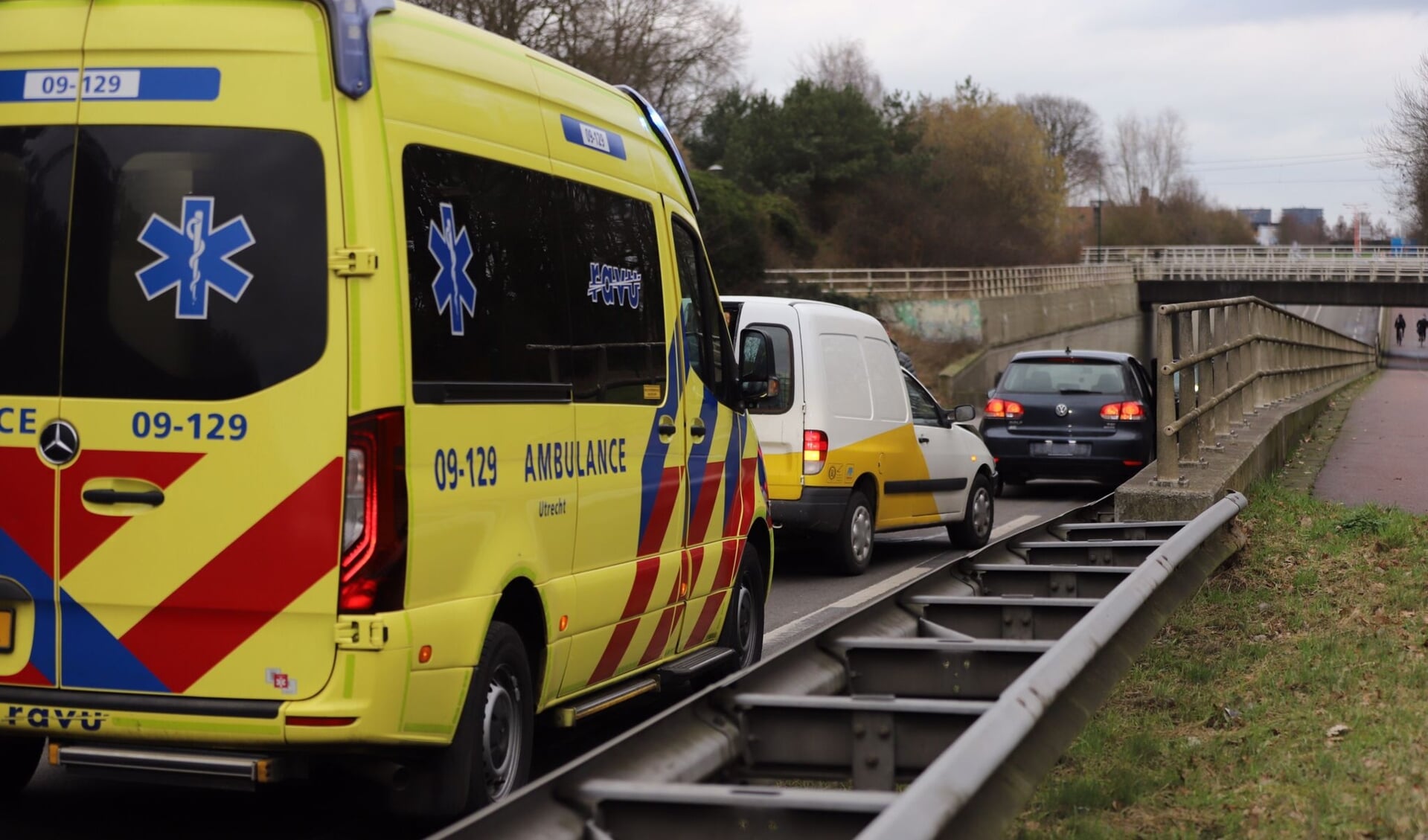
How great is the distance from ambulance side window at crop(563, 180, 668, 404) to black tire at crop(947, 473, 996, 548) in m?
7.96

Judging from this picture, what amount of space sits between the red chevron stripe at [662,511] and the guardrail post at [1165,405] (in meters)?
4.66

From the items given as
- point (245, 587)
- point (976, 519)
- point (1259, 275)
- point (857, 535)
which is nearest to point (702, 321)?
point (245, 587)

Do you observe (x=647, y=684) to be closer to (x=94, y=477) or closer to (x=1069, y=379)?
(x=94, y=477)

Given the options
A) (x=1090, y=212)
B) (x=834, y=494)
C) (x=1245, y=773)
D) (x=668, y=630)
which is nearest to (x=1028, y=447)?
(x=834, y=494)

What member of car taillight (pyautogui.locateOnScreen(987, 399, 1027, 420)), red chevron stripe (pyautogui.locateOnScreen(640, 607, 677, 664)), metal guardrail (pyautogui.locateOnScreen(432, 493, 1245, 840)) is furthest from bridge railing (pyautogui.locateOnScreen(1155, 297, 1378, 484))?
red chevron stripe (pyautogui.locateOnScreen(640, 607, 677, 664))

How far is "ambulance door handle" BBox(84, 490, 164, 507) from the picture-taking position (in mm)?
4895

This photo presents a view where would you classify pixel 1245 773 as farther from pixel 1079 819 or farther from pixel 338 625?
pixel 338 625

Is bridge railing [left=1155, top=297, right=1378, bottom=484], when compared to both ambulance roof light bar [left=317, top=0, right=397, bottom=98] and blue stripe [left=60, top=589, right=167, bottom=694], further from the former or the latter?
blue stripe [left=60, top=589, right=167, bottom=694]

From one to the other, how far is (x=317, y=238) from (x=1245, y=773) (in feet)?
10.5

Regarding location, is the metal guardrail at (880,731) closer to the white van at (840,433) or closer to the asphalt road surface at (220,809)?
the asphalt road surface at (220,809)

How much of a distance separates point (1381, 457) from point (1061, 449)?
10.6 ft

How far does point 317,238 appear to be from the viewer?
16.0 ft

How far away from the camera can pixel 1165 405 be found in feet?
36.8

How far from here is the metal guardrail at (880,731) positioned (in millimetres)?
3809
